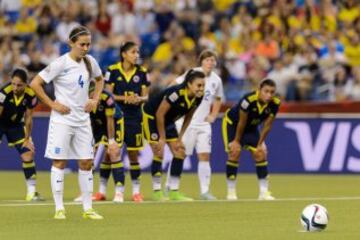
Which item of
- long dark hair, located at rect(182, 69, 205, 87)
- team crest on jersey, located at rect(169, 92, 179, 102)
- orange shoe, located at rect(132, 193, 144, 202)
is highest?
long dark hair, located at rect(182, 69, 205, 87)

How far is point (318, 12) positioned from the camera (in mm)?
29328

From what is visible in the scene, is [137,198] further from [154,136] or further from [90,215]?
[90,215]

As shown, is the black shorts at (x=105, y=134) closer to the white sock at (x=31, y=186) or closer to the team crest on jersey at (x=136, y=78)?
the team crest on jersey at (x=136, y=78)

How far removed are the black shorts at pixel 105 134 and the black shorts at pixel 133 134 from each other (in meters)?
0.17

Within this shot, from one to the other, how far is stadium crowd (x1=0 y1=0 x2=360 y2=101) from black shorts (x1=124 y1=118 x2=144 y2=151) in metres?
7.99

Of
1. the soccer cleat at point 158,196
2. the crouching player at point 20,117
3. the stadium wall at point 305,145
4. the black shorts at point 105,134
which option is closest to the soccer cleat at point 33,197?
the crouching player at point 20,117

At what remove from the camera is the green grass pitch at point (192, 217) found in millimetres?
13070

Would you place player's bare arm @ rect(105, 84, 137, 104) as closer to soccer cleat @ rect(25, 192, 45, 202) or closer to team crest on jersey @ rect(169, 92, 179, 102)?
team crest on jersey @ rect(169, 92, 179, 102)

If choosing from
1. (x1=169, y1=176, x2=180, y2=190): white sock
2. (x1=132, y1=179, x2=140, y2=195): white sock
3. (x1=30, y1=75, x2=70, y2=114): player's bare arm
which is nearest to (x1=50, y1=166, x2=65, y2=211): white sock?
(x1=30, y1=75, x2=70, y2=114): player's bare arm

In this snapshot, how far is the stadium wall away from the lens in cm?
2422

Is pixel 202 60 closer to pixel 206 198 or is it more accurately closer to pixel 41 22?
pixel 206 198

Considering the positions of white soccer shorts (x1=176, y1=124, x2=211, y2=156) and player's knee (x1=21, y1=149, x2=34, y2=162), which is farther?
white soccer shorts (x1=176, y1=124, x2=211, y2=156)

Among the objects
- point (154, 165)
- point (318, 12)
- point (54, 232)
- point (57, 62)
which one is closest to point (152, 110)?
point (154, 165)

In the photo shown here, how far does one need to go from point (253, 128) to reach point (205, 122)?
3.09 ft
